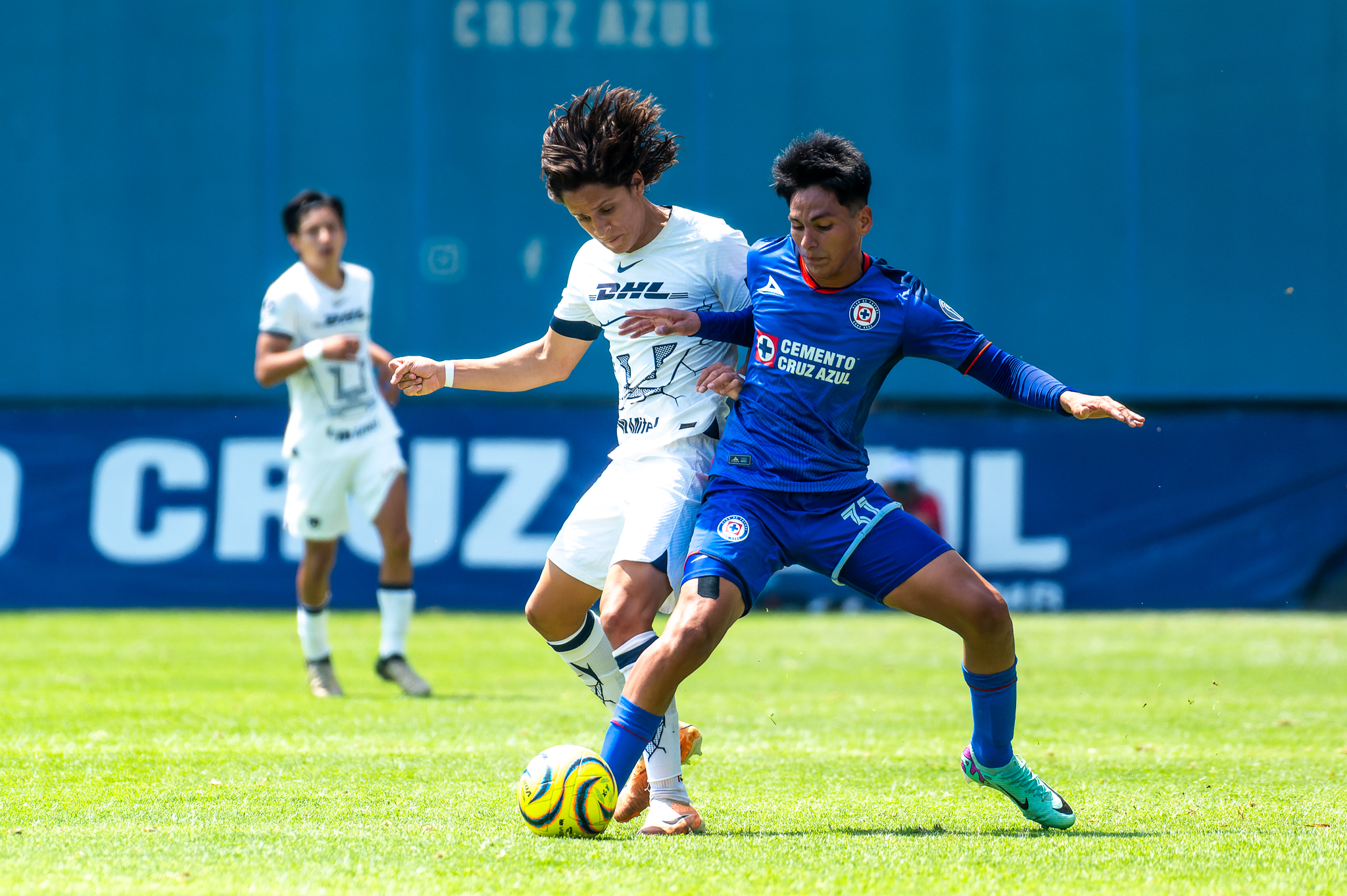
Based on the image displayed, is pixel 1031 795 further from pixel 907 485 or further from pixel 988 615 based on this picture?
pixel 907 485

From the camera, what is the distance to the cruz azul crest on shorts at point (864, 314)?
5.07m

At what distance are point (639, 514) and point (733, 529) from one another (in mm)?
405

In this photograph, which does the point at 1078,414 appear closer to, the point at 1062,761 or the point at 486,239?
the point at 1062,761

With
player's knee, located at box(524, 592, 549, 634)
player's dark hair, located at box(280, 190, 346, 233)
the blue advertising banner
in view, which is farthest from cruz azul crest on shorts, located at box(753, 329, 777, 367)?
the blue advertising banner

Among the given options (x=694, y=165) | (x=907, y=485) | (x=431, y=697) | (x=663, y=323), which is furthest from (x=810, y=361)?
(x=694, y=165)

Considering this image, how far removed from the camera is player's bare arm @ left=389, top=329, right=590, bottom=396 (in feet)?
18.2

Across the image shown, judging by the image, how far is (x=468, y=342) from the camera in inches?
624

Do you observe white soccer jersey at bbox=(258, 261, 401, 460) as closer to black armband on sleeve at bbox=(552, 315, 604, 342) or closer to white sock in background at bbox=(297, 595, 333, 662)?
white sock in background at bbox=(297, 595, 333, 662)

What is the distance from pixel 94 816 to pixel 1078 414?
10.8 feet

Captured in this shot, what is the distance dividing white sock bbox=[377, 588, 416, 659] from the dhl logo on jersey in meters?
4.54

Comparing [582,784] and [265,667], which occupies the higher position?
[582,784]

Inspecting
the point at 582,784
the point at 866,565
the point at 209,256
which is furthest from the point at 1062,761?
the point at 209,256

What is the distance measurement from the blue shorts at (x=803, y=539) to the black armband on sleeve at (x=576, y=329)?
912mm

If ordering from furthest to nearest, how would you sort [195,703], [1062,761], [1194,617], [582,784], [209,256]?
1. [209,256]
2. [1194,617]
3. [195,703]
4. [1062,761]
5. [582,784]
